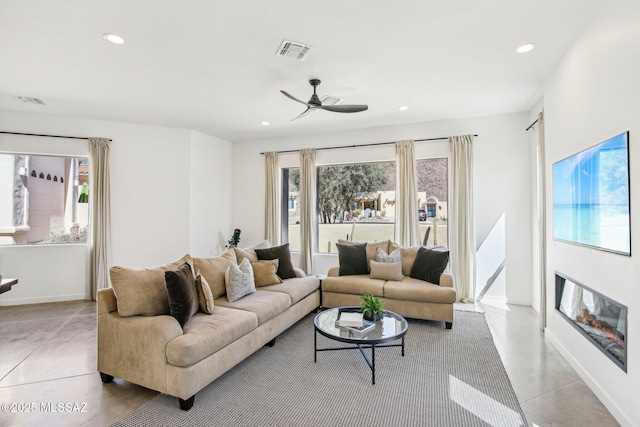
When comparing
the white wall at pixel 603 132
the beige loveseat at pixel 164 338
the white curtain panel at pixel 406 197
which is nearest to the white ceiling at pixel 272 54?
the white wall at pixel 603 132

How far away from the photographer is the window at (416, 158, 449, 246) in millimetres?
5289

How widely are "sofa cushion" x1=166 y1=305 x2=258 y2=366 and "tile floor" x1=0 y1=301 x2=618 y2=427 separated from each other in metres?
0.56

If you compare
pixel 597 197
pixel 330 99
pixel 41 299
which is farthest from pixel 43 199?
pixel 597 197

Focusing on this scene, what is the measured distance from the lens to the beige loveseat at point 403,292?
12.4 feet

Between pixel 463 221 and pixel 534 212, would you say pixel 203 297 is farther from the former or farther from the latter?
pixel 534 212

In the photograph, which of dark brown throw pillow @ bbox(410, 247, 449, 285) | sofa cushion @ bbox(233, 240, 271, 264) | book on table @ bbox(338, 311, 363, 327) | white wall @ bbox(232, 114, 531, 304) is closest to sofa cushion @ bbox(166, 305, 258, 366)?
book on table @ bbox(338, 311, 363, 327)

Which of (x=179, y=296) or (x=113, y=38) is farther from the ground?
(x=113, y=38)

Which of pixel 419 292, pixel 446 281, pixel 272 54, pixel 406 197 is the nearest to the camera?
pixel 272 54

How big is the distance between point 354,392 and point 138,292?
6.28ft

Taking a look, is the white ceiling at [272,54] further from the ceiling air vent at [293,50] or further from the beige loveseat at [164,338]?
the beige loveseat at [164,338]

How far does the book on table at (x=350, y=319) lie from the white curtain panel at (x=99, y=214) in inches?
166

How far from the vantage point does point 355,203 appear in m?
6.05

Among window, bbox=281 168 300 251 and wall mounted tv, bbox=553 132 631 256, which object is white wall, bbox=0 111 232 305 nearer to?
window, bbox=281 168 300 251

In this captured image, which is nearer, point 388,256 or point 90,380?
point 90,380
